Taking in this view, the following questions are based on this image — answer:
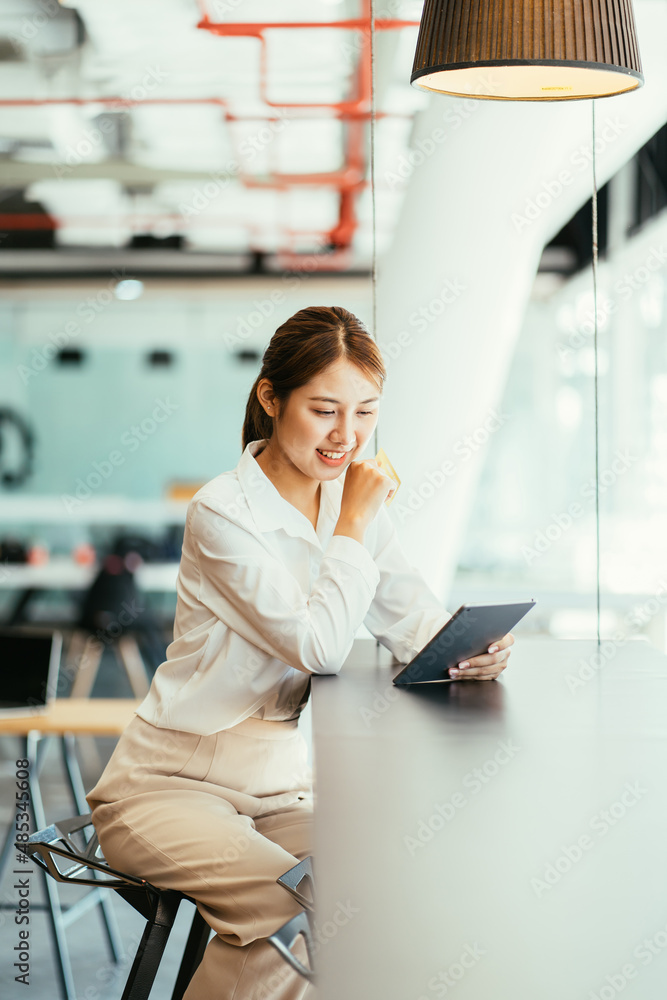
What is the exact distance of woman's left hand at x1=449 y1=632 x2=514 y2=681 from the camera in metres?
1.57

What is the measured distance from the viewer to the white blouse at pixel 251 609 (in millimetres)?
1479

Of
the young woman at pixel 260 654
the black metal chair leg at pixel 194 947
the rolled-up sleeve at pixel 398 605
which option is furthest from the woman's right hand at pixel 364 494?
the black metal chair leg at pixel 194 947

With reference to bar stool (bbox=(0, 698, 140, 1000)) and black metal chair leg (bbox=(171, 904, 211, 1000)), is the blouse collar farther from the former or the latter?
bar stool (bbox=(0, 698, 140, 1000))

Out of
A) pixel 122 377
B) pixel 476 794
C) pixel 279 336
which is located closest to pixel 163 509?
pixel 122 377

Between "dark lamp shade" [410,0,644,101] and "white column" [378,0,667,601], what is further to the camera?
"white column" [378,0,667,601]

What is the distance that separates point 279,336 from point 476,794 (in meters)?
0.90

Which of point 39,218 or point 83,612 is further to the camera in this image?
point 39,218

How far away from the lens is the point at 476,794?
3.34ft

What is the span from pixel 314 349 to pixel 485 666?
0.57 metres

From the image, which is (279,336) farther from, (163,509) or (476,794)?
(163,509)

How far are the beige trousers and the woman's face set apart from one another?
1.40 feet

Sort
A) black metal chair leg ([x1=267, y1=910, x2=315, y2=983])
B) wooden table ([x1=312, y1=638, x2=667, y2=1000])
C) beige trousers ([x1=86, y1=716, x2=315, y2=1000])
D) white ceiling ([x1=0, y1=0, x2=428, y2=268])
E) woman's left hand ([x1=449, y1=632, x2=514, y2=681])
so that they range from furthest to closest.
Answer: white ceiling ([x1=0, y1=0, x2=428, y2=268])
woman's left hand ([x1=449, y1=632, x2=514, y2=681])
beige trousers ([x1=86, y1=716, x2=315, y2=1000])
black metal chair leg ([x1=267, y1=910, x2=315, y2=983])
wooden table ([x1=312, y1=638, x2=667, y2=1000])

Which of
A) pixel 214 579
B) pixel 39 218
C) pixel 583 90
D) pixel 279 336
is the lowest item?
pixel 214 579

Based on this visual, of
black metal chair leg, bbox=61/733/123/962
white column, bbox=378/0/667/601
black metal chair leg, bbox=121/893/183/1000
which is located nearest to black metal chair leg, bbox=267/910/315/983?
black metal chair leg, bbox=121/893/183/1000
